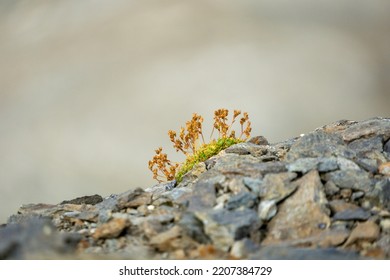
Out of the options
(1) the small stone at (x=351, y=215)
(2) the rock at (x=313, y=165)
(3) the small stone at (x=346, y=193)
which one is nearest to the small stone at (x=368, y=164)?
(2) the rock at (x=313, y=165)

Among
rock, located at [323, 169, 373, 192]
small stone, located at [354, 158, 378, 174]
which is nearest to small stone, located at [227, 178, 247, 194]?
rock, located at [323, 169, 373, 192]

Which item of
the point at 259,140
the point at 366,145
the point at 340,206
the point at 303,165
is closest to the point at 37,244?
the point at 303,165

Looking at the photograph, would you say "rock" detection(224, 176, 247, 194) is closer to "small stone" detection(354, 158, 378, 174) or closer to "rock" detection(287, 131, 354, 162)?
"rock" detection(287, 131, 354, 162)

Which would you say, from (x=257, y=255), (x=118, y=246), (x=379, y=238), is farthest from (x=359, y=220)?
(x=118, y=246)

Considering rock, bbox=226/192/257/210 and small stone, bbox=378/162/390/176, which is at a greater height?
small stone, bbox=378/162/390/176

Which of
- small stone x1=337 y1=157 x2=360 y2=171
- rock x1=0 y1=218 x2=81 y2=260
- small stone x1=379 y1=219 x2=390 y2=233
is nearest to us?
rock x1=0 y1=218 x2=81 y2=260

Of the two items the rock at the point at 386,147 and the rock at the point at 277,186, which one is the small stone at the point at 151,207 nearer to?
the rock at the point at 277,186
